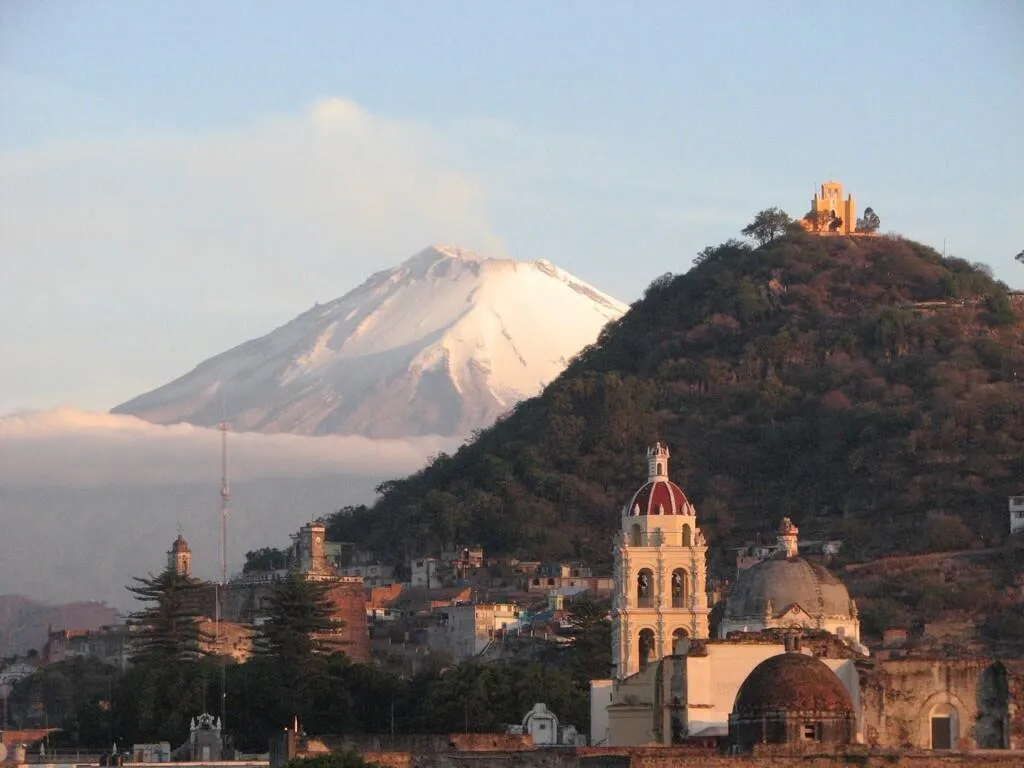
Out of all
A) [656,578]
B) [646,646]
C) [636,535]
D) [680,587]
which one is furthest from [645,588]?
[646,646]

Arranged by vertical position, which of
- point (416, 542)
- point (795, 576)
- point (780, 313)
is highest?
point (780, 313)

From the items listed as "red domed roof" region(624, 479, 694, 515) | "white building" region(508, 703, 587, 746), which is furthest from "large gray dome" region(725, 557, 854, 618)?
"white building" region(508, 703, 587, 746)

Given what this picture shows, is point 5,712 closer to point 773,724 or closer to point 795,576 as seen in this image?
point 795,576

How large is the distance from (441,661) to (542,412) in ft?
188

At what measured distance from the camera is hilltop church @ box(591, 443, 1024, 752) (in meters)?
55.2

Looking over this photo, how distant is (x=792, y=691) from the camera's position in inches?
2159

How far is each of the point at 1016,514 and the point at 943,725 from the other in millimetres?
90806

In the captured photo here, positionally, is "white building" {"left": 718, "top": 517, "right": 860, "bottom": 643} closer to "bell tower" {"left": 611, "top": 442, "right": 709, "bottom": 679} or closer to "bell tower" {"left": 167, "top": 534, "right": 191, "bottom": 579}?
"bell tower" {"left": 611, "top": 442, "right": 709, "bottom": 679}

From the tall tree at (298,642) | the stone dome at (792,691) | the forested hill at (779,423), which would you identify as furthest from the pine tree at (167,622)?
the stone dome at (792,691)

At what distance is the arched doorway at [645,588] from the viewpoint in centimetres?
9381

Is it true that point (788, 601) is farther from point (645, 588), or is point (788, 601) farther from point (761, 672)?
point (761, 672)

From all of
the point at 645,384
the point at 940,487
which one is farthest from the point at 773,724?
the point at 645,384

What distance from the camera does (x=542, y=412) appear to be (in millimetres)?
184250

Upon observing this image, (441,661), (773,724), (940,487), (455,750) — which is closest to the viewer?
(773,724)
